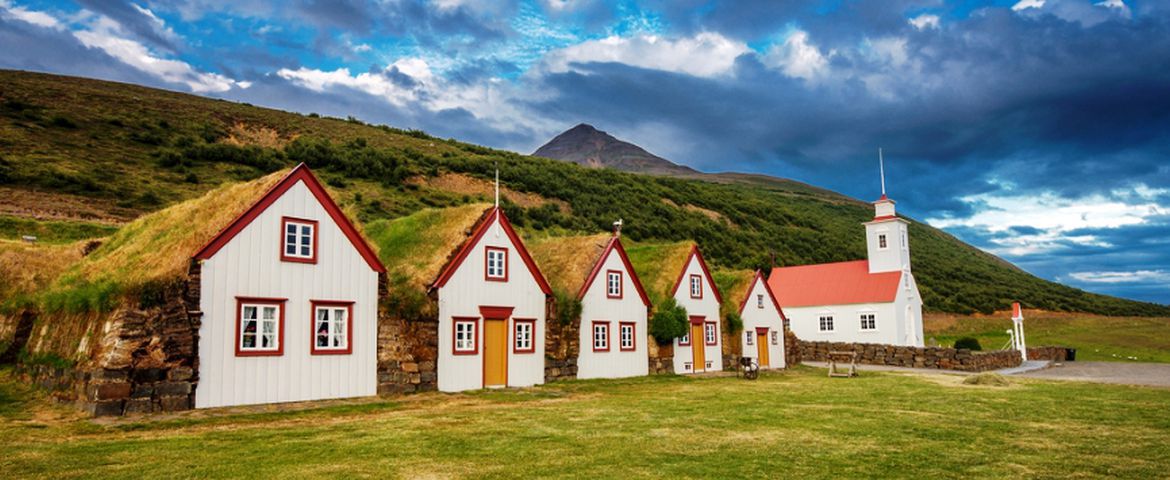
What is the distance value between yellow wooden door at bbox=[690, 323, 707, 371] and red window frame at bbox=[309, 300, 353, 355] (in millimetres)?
18114

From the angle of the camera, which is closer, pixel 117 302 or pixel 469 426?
pixel 469 426

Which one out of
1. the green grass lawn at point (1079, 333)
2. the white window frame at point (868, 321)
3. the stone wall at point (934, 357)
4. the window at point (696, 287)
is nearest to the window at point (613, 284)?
the window at point (696, 287)

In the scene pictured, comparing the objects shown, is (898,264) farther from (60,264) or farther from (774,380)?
(60,264)

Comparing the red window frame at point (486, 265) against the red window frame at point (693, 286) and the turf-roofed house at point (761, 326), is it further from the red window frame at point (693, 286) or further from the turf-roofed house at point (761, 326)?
the turf-roofed house at point (761, 326)

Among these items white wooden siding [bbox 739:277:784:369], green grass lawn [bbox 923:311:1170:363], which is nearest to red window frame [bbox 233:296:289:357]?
white wooden siding [bbox 739:277:784:369]

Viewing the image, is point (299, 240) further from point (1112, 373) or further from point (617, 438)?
point (1112, 373)

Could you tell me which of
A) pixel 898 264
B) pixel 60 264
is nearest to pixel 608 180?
pixel 898 264

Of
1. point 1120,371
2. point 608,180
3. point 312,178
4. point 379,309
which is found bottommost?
point 1120,371

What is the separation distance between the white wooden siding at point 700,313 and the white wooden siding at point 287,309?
53.4ft

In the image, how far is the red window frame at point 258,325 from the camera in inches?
707

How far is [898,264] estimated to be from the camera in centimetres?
4991

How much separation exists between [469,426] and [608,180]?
85.1 metres

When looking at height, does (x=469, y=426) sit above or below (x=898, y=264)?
below

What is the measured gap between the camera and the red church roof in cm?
4869
